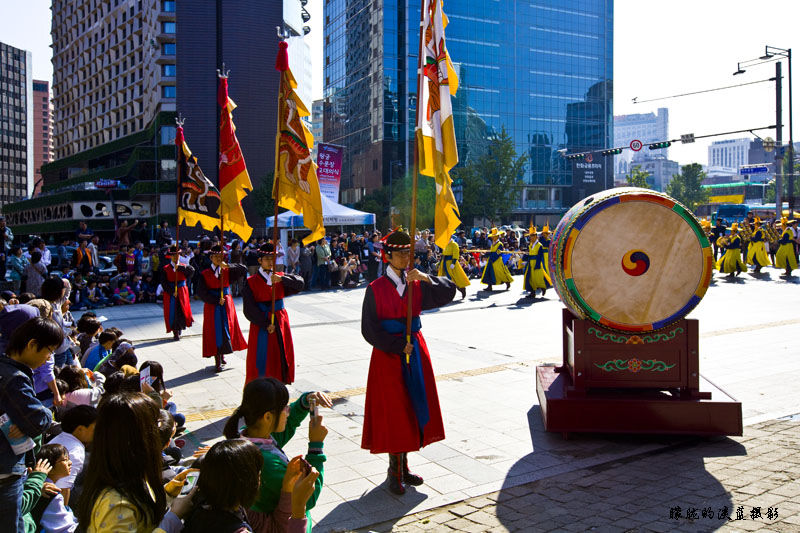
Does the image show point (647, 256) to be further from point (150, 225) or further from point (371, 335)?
point (150, 225)

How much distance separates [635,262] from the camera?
5828 mm

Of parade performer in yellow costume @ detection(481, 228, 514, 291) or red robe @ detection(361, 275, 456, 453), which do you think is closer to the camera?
red robe @ detection(361, 275, 456, 453)

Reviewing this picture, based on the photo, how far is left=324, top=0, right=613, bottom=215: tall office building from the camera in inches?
2501

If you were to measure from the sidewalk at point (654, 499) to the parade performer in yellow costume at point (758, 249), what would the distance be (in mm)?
18308

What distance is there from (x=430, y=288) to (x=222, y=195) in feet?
14.5

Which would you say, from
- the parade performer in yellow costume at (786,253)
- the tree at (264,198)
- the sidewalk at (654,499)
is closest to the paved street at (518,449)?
the sidewalk at (654,499)

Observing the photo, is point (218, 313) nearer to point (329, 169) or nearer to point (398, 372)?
point (398, 372)

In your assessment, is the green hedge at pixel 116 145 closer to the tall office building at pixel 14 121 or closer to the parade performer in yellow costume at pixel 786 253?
the parade performer in yellow costume at pixel 786 253

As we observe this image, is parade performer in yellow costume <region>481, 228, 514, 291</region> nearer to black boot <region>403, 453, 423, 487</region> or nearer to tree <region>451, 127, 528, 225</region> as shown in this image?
black boot <region>403, 453, 423, 487</region>

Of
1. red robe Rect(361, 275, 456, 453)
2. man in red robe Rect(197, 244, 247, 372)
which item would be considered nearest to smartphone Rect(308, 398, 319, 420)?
red robe Rect(361, 275, 456, 453)

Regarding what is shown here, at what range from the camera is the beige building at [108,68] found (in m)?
48.2

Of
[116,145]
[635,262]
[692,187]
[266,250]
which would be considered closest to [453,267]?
[266,250]

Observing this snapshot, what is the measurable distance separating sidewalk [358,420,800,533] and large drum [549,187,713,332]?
118 cm

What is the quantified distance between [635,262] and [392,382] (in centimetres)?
246
